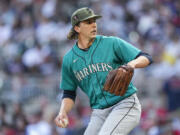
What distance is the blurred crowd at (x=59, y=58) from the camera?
10.4 metres

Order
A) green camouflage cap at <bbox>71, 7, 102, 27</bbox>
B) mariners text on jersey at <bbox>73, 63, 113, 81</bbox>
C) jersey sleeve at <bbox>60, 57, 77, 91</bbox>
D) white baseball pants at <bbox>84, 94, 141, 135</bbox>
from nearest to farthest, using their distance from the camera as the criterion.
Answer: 1. white baseball pants at <bbox>84, 94, 141, 135</bbox>
2. mariners text on jersey at <bbox>73, 63, 113, 81</bbox>
3. green camouflage cap at <bbox>71, 7, 102, 27</bbox>
4. jersey sleeve at <bbox>60, 57, 77, 91</bbox>

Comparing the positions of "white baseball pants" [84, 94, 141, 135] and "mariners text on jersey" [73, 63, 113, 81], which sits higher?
"mariners text on jersey" [73, 63, 113, 81]

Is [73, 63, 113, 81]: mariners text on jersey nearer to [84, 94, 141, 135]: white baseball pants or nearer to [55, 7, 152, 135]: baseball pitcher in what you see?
[55, 7, 152, 135]: baseball pitcher

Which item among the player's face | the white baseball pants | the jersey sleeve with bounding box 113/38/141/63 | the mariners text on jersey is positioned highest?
the player's face

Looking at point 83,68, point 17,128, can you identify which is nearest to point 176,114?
point 17,128

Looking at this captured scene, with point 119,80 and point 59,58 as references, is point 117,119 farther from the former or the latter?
point 59,58

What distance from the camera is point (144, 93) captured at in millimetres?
11484

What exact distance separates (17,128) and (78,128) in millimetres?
1177

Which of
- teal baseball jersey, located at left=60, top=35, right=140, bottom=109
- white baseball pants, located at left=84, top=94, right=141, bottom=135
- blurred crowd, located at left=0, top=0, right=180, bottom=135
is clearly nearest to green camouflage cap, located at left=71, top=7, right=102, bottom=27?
teal baseball jersey, located at left=60, top=35, right=140, bottom=109

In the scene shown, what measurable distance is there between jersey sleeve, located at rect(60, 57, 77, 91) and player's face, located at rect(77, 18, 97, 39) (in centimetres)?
Result: 40

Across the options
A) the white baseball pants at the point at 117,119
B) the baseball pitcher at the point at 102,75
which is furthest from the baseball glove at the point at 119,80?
the white baseball pants at the point at 117,119

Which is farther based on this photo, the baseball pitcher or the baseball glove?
the baseball pitcher

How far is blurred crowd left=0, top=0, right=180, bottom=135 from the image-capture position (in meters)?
10.4

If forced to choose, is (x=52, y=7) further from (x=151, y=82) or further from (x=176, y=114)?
(x=176, y=114)
